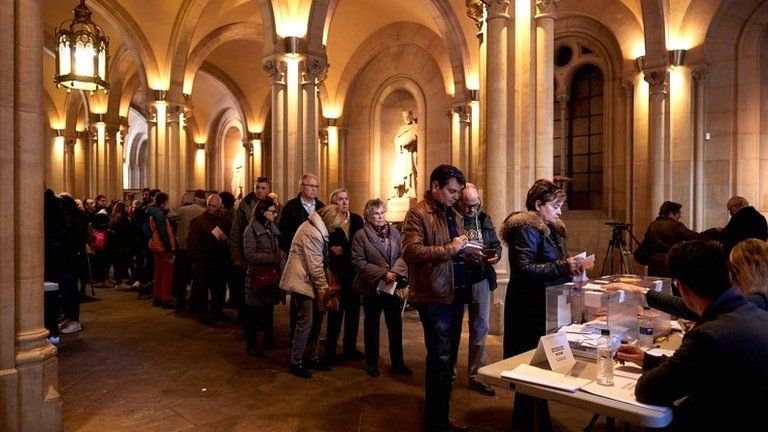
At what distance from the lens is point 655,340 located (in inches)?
118

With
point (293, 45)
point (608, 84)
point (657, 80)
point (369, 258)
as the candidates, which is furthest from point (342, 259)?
point (608, 84)

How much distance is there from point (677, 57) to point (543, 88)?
18.7 feet

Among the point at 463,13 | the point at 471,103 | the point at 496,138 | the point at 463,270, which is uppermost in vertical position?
the point at 463,13

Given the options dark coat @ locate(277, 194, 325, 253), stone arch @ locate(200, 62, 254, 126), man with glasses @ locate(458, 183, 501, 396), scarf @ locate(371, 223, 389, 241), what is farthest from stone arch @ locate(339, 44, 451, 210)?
man with glasses @ locate(458, 183, 501, 396)

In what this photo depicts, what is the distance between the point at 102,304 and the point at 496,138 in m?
6.94

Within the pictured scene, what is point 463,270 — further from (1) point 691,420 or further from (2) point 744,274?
(1) point 691,420

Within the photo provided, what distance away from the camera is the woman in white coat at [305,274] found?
4922 mm

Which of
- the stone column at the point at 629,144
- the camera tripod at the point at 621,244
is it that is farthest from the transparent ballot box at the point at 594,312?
the stone column at the point at 629,144

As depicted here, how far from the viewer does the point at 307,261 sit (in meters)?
4.94

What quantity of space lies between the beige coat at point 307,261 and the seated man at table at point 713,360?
3.26 meters

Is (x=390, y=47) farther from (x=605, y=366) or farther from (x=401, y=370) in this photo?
(x=605, y=366)

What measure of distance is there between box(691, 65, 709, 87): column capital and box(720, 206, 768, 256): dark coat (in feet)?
17.4

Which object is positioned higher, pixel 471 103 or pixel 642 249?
pixel 471 103

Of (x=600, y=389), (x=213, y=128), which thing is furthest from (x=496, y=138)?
(x=213, y=128)
